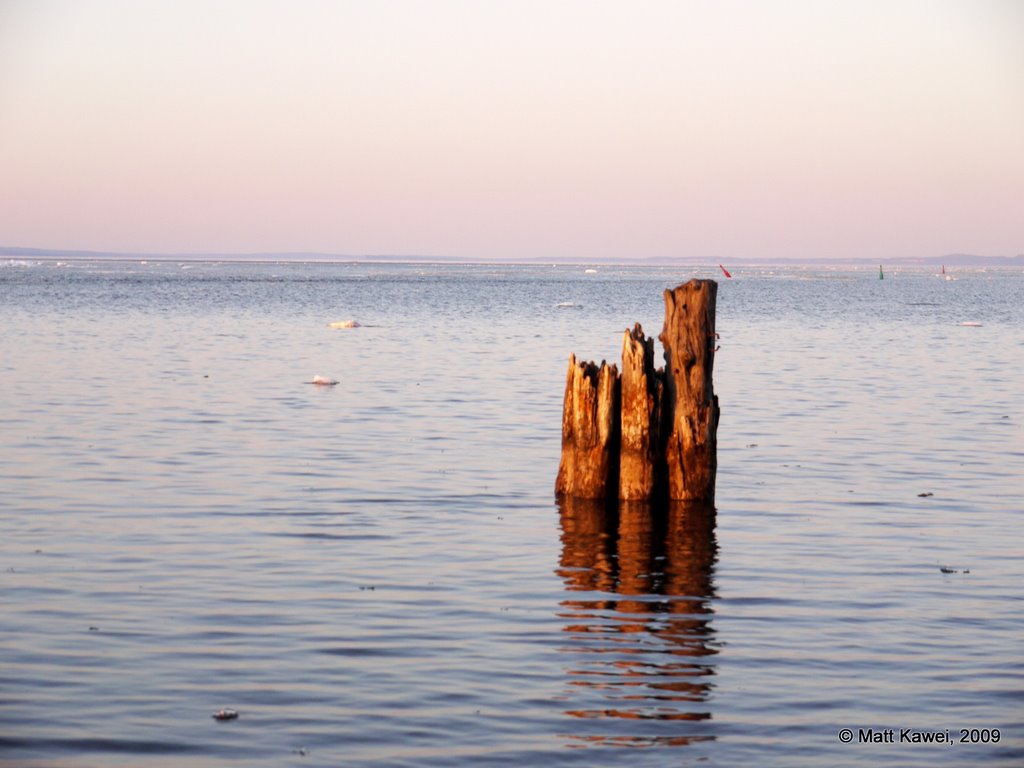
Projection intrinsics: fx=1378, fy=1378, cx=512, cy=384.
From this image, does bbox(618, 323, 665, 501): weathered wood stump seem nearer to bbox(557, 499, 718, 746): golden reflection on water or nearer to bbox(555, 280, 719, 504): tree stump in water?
bbox(555, 280, 719, 504): tree stump in water

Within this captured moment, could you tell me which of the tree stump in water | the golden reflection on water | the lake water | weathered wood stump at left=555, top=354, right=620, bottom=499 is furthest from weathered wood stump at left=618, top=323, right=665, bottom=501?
the lake water

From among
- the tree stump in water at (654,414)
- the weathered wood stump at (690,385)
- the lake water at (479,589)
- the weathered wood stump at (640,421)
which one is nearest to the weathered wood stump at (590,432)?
the tree stump in water at (654,414)

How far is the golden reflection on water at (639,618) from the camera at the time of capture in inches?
379

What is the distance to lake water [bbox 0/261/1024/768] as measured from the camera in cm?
927

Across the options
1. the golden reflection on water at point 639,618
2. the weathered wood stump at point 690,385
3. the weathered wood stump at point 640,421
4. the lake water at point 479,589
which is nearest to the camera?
the lake water at point 479,589

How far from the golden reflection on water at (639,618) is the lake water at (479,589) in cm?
4

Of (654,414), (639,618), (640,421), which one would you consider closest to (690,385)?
(654,414)

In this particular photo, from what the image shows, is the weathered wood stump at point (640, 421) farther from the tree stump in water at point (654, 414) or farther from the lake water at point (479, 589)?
the lake water at point (479, 589)

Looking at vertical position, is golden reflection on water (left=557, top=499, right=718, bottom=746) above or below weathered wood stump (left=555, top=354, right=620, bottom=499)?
below

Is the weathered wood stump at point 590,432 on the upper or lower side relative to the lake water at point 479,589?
upper

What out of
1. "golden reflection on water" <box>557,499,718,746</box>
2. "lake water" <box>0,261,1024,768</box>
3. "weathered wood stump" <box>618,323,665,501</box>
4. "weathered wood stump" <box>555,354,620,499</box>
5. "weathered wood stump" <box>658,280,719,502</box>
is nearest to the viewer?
"lake water" <box>0,261,1024,768</box>

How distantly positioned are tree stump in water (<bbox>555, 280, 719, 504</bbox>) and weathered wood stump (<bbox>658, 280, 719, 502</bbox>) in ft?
0.04

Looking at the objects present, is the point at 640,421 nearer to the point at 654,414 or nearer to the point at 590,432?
the point at 654,414

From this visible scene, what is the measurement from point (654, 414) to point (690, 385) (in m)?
0.56
